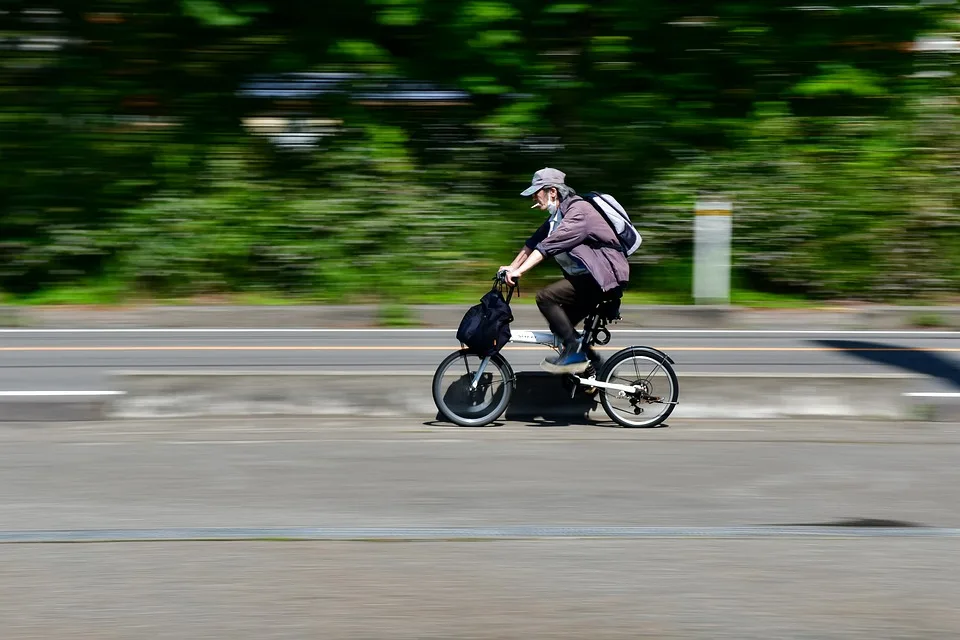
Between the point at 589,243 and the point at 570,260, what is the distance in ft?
0.55

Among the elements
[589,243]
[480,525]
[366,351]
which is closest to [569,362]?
[589,243]

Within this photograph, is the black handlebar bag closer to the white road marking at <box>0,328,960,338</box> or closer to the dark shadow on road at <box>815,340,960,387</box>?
the dark shadow on road at <box>815,340,960,387</box>

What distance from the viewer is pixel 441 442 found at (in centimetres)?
764

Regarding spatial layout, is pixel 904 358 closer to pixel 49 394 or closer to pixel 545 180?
pixel 545 180

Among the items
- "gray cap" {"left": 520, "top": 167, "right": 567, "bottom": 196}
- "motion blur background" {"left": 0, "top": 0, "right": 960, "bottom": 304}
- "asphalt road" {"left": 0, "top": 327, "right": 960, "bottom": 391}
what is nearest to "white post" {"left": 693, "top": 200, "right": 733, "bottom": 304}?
"motion blur background" {"left": 0, "top": 0, "right": 960, "bottom": 304}

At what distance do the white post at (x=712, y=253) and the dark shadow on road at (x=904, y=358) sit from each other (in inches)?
87.8

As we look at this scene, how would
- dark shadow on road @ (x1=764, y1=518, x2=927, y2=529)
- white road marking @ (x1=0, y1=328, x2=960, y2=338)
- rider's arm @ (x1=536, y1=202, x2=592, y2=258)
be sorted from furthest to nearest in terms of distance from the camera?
white road marking @ (x1=0, y1=328, x2=960, y2=338) → rider's arm @ (x1=536, y1=202, x2=592, y2=258) → dark shadow on road @ (x1=764, y1=518, x2=927, y2=529)

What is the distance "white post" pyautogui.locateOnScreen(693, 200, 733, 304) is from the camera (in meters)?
14.8

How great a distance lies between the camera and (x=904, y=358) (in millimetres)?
11562

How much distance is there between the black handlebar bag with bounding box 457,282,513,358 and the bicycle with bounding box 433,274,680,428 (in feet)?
0.29

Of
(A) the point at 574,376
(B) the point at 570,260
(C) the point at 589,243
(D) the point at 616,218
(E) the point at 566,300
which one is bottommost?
(A) the point at 574,376

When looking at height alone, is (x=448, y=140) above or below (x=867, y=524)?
above

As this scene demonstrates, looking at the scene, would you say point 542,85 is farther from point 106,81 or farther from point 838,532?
point 838,532

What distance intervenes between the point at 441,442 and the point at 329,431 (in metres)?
0.78
